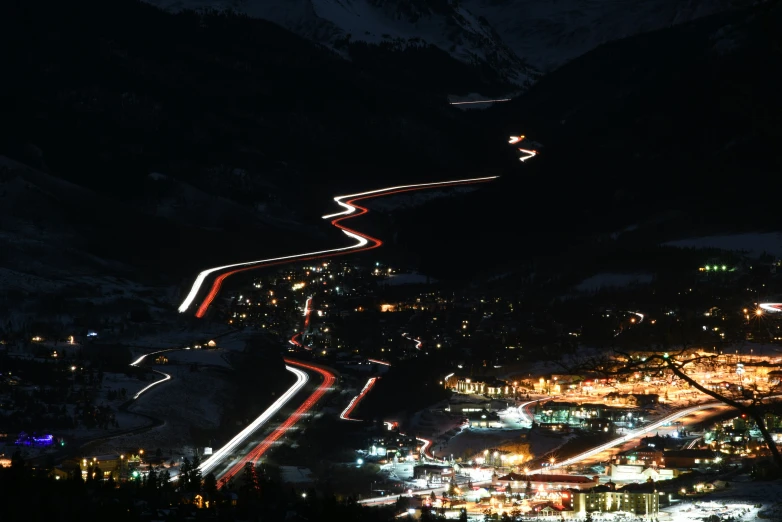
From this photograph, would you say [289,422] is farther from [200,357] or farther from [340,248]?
[340,248]

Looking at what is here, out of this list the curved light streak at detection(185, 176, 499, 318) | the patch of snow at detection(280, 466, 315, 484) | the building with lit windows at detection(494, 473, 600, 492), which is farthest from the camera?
the curved light streak at detection(185, 176, 499, 318)

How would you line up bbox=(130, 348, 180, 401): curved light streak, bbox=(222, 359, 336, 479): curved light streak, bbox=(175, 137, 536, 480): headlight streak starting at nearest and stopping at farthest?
bbox=(222, 359, 336, 479): curved light streak, bbox=(175, 137, 536, 480): headlight streak, bbox=(130, 348, 180, 401): curved light streak

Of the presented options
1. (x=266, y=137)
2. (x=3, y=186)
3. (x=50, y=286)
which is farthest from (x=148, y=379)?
(x=266, y=137)

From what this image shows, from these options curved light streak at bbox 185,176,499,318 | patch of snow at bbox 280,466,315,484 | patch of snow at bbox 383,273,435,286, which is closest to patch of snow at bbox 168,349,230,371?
curved light streak at bbox 185,176,499,318

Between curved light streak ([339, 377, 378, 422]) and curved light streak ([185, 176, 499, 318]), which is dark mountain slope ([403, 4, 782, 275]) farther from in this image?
curved light streak ([339, 377, 378, 422])

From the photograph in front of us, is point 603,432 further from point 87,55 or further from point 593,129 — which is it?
point 87,55

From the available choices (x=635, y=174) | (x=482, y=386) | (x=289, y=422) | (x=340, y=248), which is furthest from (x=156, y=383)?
(x=635, y=174)

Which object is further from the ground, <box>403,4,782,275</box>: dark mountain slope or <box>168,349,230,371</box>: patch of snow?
<box>403,4,782,275</box>: dark mountain slope
